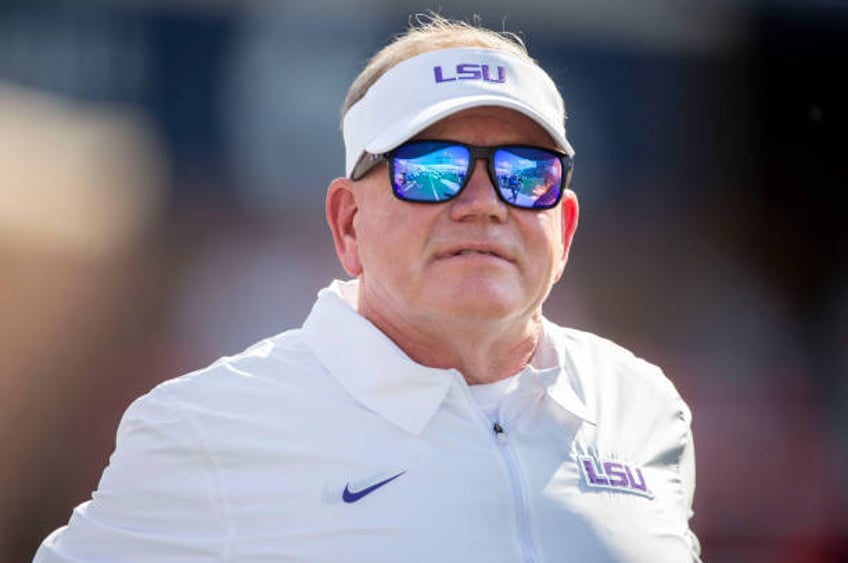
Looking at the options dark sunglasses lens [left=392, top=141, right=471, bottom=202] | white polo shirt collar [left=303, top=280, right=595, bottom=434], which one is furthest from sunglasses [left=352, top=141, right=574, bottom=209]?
white polo shirt collar [left=303, top=280, right=595, bottom=434]

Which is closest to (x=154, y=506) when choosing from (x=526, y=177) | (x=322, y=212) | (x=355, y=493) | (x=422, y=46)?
(x=355, y=493)

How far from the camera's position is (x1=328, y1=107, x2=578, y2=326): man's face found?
6.47ft

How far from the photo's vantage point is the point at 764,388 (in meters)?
4.18

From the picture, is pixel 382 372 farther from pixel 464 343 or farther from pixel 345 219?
pixel 345 219

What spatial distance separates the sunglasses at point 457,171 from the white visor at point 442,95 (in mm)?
35

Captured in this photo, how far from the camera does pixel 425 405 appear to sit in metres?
1.95

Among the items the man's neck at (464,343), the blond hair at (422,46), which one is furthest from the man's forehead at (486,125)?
the man's neck at (464,343)

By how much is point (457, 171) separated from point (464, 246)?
0.12m

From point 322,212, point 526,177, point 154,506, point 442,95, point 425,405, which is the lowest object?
point 154,506

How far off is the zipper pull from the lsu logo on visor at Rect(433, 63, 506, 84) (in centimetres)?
58

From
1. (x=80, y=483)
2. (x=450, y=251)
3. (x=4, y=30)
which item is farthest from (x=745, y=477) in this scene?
(x=4, y=30)

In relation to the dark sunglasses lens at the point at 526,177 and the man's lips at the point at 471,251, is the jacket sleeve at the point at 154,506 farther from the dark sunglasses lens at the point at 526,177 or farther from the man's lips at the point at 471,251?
the dark sunglasses lens at the point at 526,177

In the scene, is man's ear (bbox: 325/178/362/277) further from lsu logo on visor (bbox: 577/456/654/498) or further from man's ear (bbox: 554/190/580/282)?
lsu logo on visor (bbox: 577/456/654/498)

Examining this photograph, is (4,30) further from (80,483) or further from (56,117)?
(80,483)
